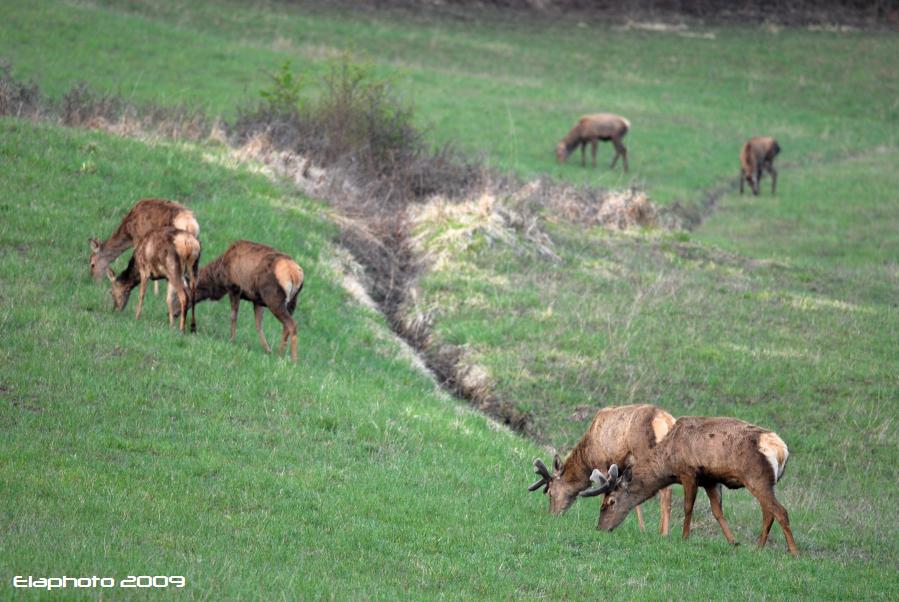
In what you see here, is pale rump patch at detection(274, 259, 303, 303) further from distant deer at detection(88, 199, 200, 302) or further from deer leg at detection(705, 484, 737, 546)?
deer leg at detection(705, 484, 737, 546)

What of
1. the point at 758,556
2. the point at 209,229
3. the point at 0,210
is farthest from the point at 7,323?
the point at 758,556

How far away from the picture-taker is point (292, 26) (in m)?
49.5

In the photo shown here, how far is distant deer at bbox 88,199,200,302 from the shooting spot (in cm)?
1491

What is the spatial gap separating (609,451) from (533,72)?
1595 inches

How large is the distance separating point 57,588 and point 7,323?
6735 mm

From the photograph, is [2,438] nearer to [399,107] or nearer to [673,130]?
[399,107]

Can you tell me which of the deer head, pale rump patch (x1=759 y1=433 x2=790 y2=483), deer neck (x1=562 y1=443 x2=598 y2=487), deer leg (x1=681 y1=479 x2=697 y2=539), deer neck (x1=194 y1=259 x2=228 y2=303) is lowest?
the deer head

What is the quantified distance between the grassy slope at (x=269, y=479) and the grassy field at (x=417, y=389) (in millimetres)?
36

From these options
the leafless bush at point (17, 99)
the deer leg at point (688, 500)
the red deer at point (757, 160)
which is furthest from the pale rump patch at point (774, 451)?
the red deer at point (757, 160)

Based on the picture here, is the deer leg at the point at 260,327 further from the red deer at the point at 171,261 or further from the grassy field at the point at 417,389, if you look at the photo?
the red deer at the point at 171,261

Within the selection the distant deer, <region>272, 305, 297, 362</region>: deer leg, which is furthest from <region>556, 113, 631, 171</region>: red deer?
<region>272, 305, 297, 362</region>: deer leg

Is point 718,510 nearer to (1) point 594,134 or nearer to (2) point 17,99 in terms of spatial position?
(2) point 17,99

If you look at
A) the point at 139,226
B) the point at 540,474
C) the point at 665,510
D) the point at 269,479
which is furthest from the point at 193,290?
the point at 665,510

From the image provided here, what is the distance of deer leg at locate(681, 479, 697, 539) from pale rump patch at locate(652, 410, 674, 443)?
63cm
